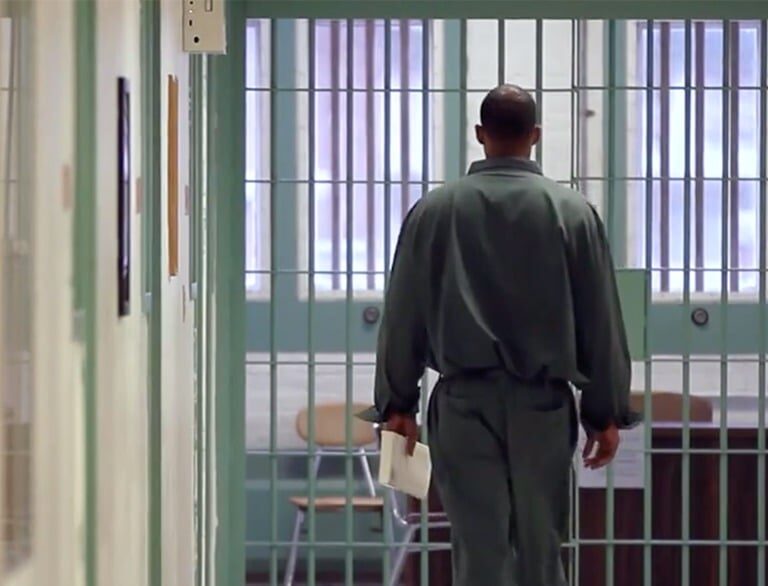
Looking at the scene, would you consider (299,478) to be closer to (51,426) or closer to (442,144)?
(442,144)

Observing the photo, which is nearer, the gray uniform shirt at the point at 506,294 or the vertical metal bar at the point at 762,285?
the gray uniform shirt at the point at 506,294

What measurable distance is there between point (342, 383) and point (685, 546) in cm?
311

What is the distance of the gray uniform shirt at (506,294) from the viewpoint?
3201 mm

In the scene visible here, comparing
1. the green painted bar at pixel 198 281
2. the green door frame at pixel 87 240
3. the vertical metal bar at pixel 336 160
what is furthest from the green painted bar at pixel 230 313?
the vertical metal bar at pixel 336 160

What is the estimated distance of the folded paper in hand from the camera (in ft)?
11.1

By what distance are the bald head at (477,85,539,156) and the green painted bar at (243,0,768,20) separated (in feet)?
3.67

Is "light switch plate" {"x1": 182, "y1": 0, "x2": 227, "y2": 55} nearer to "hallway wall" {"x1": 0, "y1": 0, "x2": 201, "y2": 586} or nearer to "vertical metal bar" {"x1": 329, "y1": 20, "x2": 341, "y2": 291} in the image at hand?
"hallway wall" {"x1": 0, "y1": 0, "x2": 201, "y2": 586}

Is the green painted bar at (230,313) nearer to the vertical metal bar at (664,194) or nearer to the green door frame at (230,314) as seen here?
the green door frame at (230,314)

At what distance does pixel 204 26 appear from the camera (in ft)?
11.2

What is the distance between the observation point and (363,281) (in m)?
7.44

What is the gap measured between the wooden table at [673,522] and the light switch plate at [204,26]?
2.16 m

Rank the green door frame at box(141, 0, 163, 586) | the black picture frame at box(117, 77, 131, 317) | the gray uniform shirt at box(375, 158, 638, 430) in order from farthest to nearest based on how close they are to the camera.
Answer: the gray uniform shirt at box(375, 158, 638, 430) < the green door frame at box(141, 0, 163, 586) < the black picture frame at box(117, 77, 131, 317)

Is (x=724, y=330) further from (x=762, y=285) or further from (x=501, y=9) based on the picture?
(x=501, y=9)

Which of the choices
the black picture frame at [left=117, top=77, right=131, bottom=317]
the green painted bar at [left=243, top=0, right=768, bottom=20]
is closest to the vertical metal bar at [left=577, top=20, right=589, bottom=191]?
the green painted bar at [left=243, top=0, right=768, bottom=20]
